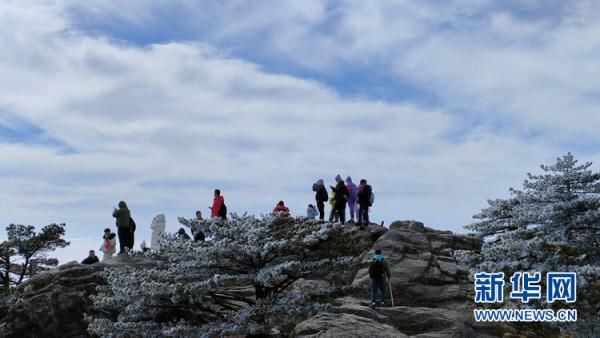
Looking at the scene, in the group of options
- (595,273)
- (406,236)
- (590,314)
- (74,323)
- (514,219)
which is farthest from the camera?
(406,236)

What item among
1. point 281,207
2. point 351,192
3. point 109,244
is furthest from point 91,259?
point 351,192

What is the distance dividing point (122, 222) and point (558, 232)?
15.3 m

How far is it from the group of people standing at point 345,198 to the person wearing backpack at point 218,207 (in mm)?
4278

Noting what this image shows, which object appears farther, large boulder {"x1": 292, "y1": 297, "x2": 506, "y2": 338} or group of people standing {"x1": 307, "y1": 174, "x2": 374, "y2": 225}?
group of people standing {"x1": 307, "y1": 174, "x2": 374, "y2": 225}

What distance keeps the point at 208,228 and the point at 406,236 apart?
36.3 ft

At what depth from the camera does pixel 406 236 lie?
2569 centimetres

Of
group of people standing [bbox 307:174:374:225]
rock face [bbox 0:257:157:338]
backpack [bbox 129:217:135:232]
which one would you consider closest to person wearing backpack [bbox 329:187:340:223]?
group of people standing [bbox 307:174:374:225]

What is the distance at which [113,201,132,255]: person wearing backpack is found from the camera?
23.8 m

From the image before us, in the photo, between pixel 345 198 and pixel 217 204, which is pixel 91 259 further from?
pixel 345 198

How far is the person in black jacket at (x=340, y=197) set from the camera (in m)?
26.5

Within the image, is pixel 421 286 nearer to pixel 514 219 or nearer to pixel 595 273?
pixel 514 219

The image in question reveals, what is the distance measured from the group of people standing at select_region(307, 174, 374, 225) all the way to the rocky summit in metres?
0.81

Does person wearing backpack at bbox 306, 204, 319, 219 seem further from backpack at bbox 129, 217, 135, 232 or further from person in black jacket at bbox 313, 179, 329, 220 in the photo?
backpack at bbox 129, 217, 135, 232

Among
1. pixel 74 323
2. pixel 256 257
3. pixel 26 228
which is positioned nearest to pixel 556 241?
pixel 256 257
